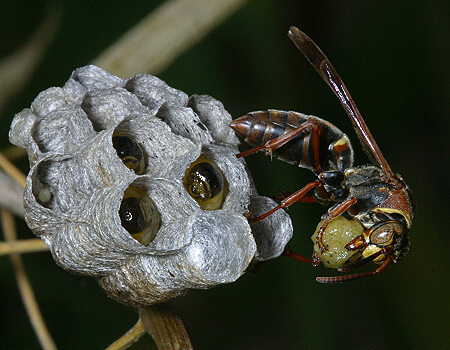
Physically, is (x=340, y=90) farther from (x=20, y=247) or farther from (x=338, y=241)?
(x=20, y=247)

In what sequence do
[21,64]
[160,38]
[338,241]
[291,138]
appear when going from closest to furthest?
[338,241] → [291,138] → [160,38] → [21,64]

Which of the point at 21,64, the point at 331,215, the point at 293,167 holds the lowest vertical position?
the point at 331,215

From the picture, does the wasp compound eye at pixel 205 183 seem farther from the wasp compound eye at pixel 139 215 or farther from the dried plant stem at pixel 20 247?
the dried plant stem at pixel 20 247

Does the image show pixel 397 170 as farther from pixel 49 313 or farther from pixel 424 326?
pixel 49 313

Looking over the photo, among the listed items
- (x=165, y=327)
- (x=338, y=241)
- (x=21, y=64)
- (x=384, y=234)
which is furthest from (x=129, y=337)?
(x=21, y=64)

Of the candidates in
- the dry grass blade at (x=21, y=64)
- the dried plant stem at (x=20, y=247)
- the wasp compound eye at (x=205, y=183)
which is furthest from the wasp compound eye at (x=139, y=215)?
the dry grass blade at (x=21, y=64)

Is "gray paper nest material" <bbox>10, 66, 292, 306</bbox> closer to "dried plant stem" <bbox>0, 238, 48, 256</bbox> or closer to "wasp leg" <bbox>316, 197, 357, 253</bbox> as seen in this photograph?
"wasp leg" <bbox>316, 197, 357, 253</bbox>

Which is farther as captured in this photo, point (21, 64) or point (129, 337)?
point (21, 64)
